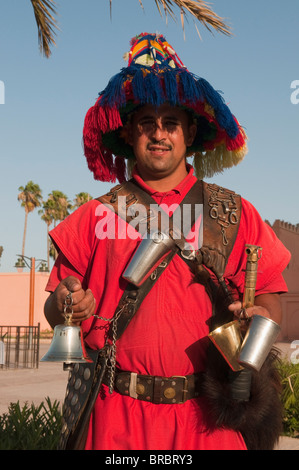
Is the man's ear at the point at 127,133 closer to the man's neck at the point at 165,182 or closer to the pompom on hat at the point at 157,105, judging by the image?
the pompom on hat at the point at 157,105

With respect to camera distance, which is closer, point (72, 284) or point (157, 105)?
point (72, 284)

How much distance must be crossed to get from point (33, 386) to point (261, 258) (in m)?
8.96

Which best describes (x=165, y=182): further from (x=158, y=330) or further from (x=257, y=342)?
(x=257, y=342)

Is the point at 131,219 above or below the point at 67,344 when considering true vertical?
above

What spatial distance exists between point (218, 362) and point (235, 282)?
0.41 metres

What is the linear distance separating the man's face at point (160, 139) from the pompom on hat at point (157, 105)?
0.07m

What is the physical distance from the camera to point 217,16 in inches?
275

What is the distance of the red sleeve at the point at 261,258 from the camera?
2.77 meters

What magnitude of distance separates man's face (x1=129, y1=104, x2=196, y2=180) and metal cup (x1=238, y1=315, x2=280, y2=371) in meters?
0.97

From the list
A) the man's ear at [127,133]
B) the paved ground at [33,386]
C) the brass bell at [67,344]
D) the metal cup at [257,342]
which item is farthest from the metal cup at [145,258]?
the paved ground at [33,386]

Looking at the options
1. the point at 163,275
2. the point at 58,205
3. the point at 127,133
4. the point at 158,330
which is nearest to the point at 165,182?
the point at 127,133

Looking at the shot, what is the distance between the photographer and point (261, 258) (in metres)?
2.80

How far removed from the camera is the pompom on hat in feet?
9.43

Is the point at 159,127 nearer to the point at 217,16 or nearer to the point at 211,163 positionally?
the point at 211,163
